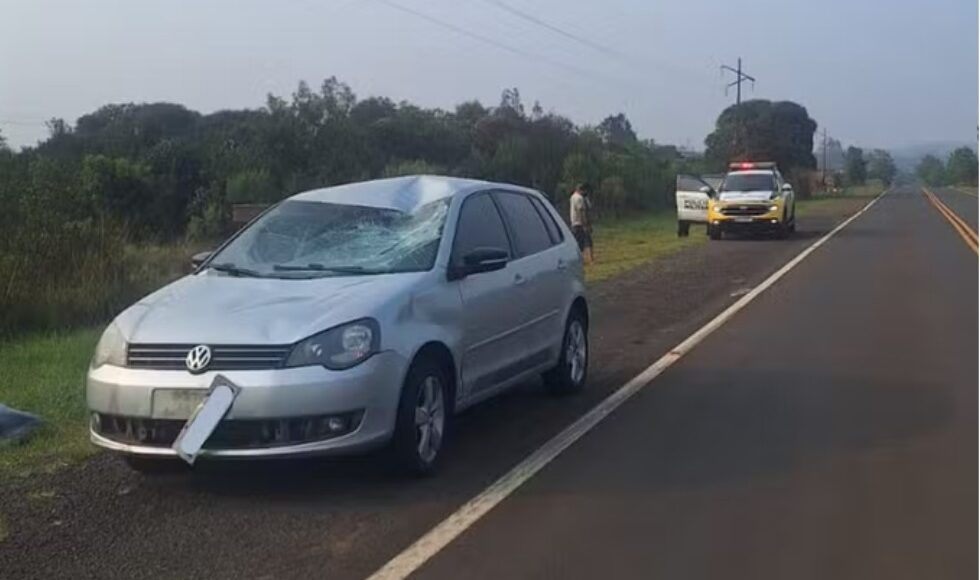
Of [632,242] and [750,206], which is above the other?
[750,206]

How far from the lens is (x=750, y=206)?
3491cm

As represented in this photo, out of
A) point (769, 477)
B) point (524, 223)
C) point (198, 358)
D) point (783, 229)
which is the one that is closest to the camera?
point (198, 358)

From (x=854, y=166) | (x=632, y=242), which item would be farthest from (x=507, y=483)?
(x=854, y=166)

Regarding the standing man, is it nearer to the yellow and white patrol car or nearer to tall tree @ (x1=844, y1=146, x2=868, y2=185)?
the yellow and white patrol car

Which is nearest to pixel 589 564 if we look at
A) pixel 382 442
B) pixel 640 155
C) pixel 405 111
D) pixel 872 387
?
pixel 382 442

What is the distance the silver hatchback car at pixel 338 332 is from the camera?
663 cm

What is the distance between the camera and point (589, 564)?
5641 mm

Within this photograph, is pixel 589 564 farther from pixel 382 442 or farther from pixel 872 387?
pixel 872 387

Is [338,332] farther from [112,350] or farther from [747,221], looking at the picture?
[747,221]

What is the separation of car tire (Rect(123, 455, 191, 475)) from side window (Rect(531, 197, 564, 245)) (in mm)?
3423

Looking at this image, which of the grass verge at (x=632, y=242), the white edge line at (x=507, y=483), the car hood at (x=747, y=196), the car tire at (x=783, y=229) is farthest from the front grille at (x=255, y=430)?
the car tire at (x=783, y=229)

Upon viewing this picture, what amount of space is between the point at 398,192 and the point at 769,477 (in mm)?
2963

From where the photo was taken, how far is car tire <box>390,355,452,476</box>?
6.99m

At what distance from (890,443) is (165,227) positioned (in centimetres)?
2979
